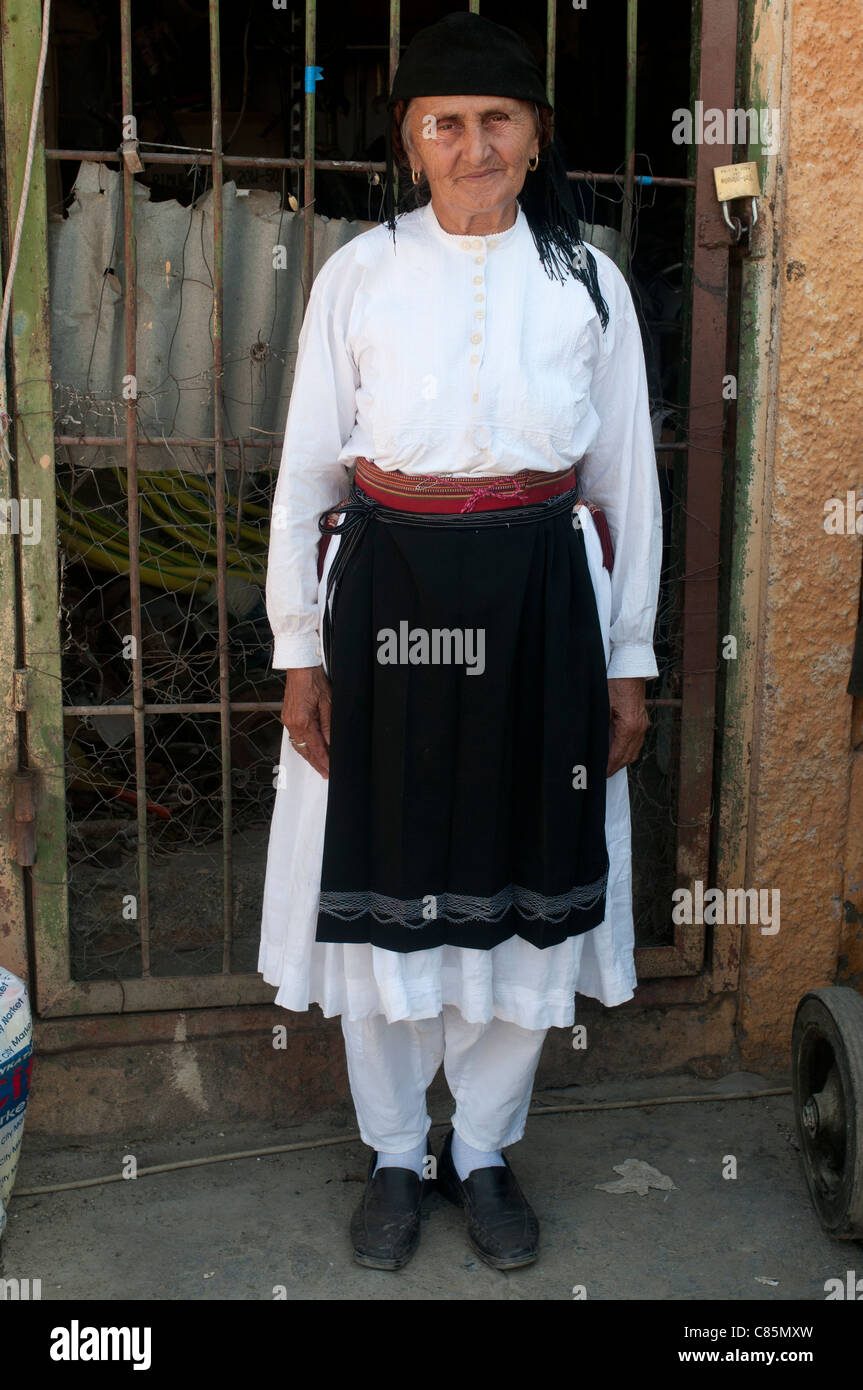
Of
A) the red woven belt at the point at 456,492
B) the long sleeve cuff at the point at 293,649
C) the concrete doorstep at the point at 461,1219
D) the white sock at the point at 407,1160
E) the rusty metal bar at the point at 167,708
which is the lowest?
the concrete doorstep at the point at 461,1219

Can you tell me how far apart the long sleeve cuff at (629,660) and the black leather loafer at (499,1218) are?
3.48ft

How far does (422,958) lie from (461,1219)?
0.68 meters

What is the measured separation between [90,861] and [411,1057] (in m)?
1.22

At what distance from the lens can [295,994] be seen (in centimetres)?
245

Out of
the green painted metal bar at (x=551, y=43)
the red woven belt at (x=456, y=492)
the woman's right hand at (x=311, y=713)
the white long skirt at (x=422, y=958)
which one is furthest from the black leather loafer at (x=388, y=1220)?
the green painted metal bar at (x=551, y=43)

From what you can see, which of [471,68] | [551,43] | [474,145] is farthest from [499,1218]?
[551,43]

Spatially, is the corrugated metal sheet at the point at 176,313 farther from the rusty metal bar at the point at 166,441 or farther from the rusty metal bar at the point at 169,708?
the rusty metal bar at the point at 169,708

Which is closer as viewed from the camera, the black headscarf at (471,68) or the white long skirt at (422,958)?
the black headscarf at (471,68)

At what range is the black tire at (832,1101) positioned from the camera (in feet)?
7.84

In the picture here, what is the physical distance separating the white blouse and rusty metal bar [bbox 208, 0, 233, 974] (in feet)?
1.53

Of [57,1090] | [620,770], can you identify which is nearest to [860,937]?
[620,770]

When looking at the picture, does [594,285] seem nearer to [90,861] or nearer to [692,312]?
[692,312]

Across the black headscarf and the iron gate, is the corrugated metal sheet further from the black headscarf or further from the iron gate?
the black headscarf

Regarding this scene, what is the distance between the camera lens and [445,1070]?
257 centimetres
